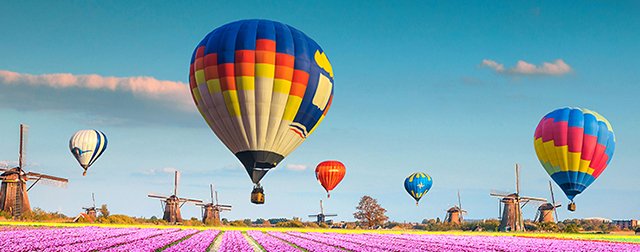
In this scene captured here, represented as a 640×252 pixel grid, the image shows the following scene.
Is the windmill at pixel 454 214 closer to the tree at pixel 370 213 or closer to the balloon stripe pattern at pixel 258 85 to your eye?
the tree at pixel 370 213

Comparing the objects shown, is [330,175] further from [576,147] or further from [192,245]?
[192,245]

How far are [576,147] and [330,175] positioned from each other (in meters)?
45.0

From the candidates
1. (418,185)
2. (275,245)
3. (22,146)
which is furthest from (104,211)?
(275,245)

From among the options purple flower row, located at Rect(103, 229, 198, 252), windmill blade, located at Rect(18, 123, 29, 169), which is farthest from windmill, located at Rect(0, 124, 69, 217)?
purple flower row, located at Rect(103, 229, 198, 252)

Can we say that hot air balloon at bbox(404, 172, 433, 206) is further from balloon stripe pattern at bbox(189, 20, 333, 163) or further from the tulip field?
balloon stripe pattern at bbox(189, 20, 333, 163)

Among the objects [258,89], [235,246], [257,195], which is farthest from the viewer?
[257,195]

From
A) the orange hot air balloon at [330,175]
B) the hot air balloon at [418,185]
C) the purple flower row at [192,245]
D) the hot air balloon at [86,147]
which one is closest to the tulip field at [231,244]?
the purple flower row at [192,245]

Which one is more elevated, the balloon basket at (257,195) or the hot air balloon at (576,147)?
the hot air balloon at (576,147)

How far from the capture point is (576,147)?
60.6 metres


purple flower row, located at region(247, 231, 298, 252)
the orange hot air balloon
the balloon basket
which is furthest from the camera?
the orange hot air balloon

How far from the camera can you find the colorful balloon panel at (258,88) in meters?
43.7

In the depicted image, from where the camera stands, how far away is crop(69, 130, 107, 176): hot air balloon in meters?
89.4

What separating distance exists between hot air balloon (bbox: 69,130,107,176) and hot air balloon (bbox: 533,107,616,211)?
55.4 metres

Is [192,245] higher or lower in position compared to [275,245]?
higher
